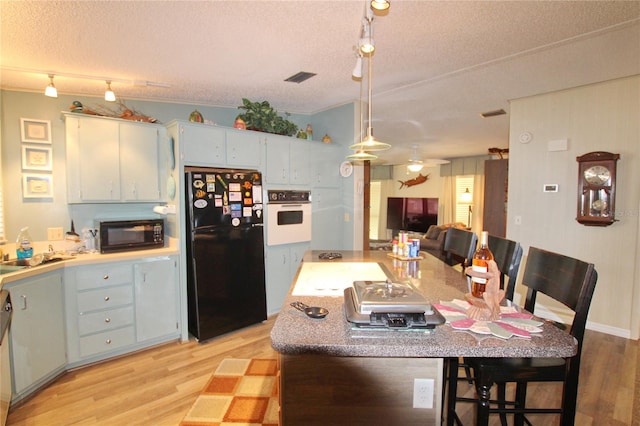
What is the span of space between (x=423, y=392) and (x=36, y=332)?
8.71 feet

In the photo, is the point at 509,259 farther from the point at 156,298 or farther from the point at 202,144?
the point at 156,298

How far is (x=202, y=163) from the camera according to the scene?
3.06 metres

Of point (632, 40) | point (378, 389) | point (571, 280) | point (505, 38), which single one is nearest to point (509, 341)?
point (378, 389)

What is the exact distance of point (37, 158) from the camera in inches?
117

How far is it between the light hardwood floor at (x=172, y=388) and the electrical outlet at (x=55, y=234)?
1265 millimetres

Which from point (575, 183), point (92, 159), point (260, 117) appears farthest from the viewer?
point (260, 117)

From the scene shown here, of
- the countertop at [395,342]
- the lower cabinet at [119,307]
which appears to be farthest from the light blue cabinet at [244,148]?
the countertop at [395,342]

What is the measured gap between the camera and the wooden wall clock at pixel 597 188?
A: 3.05 metres

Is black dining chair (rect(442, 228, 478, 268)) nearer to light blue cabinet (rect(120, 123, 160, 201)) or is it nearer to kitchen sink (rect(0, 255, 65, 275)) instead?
light blue cabinet (rect(120, 123, 160, 201))

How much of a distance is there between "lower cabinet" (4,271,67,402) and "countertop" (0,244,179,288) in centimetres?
4

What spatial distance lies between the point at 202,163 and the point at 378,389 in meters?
2.63

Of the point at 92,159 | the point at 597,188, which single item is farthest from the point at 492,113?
the point at 92,159

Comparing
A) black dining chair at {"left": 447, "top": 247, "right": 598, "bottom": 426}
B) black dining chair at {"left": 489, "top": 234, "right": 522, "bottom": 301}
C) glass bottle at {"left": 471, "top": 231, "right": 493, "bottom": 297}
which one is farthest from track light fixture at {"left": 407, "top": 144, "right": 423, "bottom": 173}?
glass bottle at {"left": 471, "top": 231, "right": 493, "bottom": 297}

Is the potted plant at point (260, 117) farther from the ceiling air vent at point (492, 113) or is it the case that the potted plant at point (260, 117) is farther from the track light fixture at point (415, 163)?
the track light fixture at point (415, 163)
